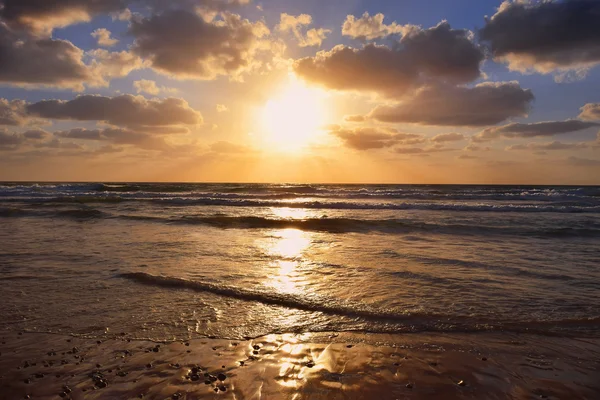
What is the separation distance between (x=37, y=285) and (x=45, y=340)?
3.13 metres

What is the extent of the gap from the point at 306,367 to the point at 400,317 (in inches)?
89.7

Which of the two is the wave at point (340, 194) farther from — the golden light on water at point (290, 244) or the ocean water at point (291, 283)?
the ocean water at point (291, 283)

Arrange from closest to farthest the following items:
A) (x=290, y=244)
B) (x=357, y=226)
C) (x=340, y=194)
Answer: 1. (x=290, y=244)
2. (x=357, y=226)
3. (x=340, y=194)

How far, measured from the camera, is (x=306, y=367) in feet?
14.4

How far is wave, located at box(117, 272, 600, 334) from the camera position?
5582 mm

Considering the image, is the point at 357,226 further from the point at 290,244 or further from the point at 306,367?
the point at 306,367

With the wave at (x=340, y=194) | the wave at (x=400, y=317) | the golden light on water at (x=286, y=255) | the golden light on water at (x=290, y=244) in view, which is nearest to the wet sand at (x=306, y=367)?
the wave at (x=400, y=317)

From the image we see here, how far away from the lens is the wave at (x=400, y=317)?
5582 mm

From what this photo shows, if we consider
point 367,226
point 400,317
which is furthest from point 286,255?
point 367,226

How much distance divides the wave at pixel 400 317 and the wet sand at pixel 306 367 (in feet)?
1.10

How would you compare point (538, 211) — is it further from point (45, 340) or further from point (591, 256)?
point (45, 340)

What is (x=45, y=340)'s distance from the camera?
4988 mm

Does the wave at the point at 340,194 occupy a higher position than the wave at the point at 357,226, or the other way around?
the wave at the point at 340,194

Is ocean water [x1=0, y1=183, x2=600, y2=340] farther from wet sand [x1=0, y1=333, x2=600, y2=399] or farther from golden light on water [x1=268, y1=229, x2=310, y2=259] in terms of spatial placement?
wet sand [x1=0, y1=333, x2=600, y2=399]
